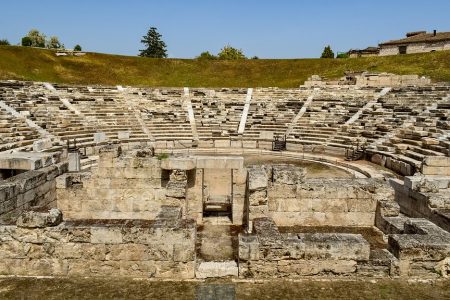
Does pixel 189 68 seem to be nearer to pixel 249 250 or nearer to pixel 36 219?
pixel 36 219

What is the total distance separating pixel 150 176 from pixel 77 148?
479 inches

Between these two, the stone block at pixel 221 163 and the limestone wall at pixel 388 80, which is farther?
the limestone wall at pixel 388 80

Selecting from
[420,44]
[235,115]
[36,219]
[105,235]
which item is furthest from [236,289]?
[420,44]

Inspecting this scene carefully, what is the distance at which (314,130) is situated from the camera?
27859 mm

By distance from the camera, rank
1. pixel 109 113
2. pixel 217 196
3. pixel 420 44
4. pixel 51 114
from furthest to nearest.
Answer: pixel 420 44, pixel 109 113, pixel 51 114, pixel 217 196

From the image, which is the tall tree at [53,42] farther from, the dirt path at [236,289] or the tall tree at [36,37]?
the dirt path at [236,289]

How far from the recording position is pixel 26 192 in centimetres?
1038

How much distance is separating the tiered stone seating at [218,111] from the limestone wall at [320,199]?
56.9 ft

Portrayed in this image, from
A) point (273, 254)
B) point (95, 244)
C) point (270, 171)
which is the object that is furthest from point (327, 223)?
point (95, 244)

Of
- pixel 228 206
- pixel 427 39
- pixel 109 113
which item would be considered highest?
pixel 427 39

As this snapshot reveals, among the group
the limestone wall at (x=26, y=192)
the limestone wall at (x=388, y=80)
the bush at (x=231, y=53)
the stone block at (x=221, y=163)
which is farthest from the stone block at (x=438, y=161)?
the bush at (x=231, y=53)

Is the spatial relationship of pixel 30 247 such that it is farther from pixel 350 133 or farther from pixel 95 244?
pixel 350 133

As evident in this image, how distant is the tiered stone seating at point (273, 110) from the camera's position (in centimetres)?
2914

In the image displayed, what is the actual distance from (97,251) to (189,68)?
146ft
